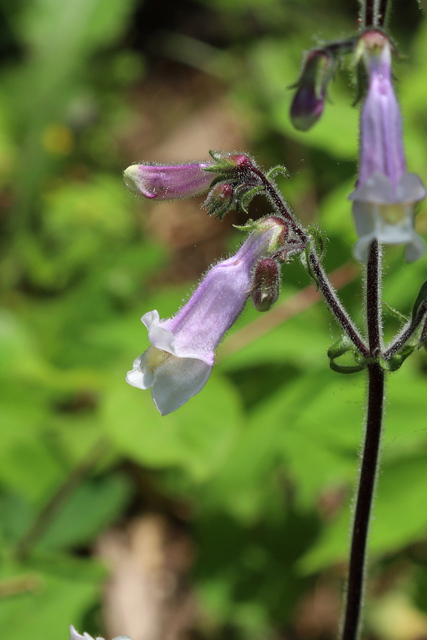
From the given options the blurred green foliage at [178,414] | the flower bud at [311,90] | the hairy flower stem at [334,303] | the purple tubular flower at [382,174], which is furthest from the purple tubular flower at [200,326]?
the blurred green foliage at [178,414]

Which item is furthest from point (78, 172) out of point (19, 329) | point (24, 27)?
point (19, 329)

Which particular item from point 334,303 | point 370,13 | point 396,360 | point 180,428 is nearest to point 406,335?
point 396,360

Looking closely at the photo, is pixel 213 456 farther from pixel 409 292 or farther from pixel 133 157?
pixel 133 157

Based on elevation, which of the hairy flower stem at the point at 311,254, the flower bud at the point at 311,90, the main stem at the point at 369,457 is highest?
the flower bud at the point at 311,90

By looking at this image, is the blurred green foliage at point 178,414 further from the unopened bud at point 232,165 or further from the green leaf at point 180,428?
the unopened bud at point 232,165

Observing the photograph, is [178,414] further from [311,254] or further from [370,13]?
[370,13]

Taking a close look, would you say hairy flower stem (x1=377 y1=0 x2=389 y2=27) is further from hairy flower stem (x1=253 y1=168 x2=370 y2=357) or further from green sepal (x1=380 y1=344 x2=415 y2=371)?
green sepal (x1=380 y1=344 x2=415 y2=371)
